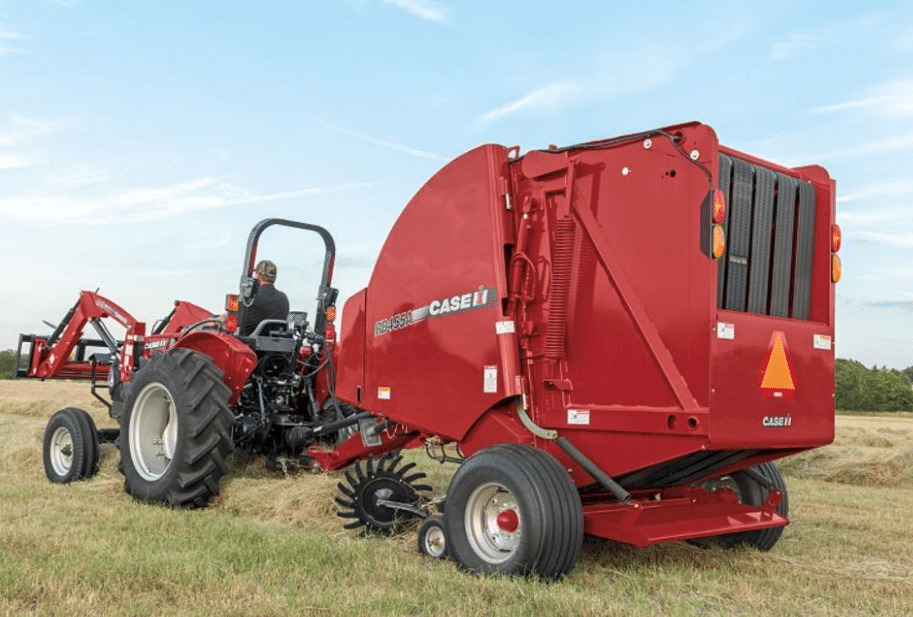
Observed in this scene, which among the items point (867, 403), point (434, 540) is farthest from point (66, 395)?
point (867, 403)

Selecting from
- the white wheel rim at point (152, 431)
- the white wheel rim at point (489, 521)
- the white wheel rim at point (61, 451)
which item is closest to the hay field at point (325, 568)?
the white wheel rim at point (489, 521)

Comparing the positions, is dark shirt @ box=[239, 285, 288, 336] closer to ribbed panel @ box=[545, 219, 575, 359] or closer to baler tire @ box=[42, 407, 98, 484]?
baler tire @ box=[42, 407, 98, 484]

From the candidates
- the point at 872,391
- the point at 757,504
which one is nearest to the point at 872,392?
the point at 872,391

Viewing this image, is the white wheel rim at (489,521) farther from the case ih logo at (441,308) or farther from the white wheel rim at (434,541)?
the case ih logo at (441,308)

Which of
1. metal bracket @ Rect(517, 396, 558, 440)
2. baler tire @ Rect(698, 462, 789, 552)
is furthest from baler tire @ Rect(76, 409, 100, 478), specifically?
baler tire @ Rect(698, 462, 789, 552)

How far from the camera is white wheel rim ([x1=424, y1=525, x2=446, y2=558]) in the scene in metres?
5.05

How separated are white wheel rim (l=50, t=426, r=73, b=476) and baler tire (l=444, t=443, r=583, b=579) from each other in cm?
489

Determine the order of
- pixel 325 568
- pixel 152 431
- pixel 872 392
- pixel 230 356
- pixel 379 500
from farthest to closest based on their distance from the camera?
pixel 872 392
pixel 152 431
pixel 230 356
pixel 379 500
pixel 325 568

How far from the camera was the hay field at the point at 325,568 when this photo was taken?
4.03m

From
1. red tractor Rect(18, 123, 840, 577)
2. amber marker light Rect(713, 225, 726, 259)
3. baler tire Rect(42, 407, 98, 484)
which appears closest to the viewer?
amber marker light Rect(713, 225, 726, 259)

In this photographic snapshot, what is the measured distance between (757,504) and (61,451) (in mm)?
6303

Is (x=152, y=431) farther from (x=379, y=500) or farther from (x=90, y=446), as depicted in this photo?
(x=379, y=500)

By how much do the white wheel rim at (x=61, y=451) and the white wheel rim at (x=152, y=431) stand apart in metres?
1.15

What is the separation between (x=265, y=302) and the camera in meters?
7.87
